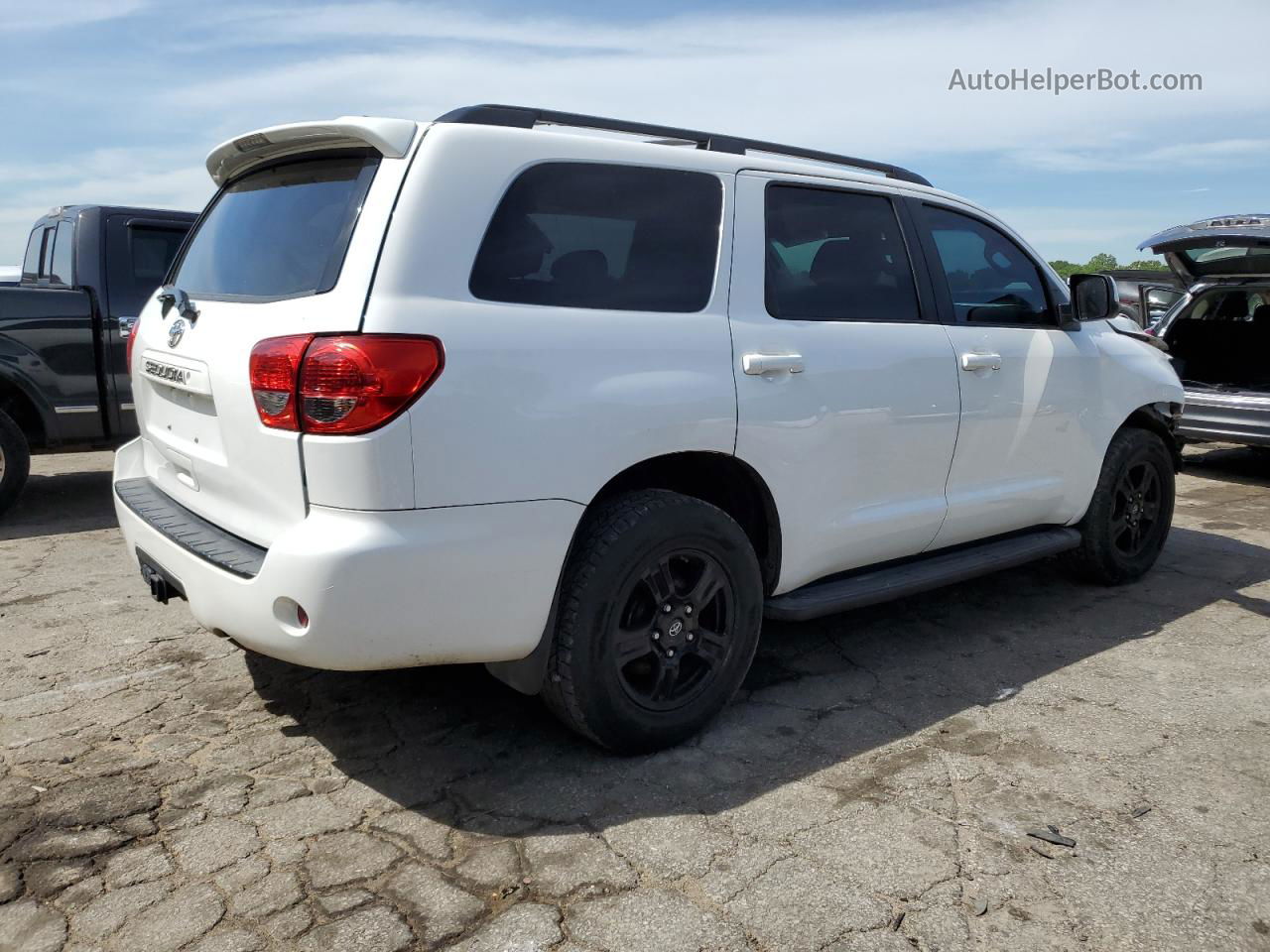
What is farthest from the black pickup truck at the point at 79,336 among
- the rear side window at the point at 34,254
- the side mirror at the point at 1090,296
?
the side mirror at the point at 1090,296

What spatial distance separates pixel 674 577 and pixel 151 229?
5.34 metres

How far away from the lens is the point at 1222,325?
8.62 m

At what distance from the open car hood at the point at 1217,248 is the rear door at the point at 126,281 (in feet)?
21.6

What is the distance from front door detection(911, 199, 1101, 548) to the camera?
3.99m

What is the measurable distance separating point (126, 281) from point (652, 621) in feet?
16.9

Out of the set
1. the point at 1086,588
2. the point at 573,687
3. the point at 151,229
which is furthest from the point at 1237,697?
the point at 151,229

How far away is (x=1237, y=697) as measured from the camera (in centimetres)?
370

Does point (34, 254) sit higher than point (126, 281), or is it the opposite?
point (34, 254)

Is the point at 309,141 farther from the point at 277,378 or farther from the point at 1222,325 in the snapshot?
the point at 1222,325

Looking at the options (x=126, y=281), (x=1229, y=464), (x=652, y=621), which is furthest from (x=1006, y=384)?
(x=1229, y=464)

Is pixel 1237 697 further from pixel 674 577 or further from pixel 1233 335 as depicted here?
pixel 1233 335

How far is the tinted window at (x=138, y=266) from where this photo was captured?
663 cm

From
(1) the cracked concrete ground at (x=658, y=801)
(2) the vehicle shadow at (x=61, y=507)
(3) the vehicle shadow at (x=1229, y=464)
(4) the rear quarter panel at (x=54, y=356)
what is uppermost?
(4) the rear quarter panel at (x=54, y=356)

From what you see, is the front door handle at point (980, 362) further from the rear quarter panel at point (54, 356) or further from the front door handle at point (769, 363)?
the rear quarter panel at point (54, 356)
